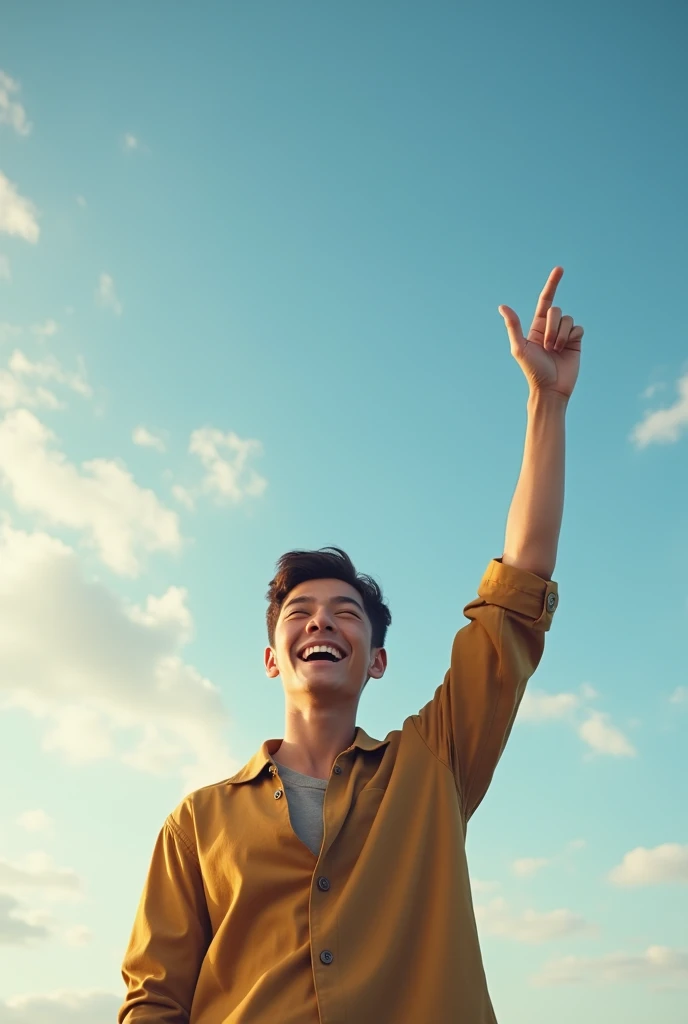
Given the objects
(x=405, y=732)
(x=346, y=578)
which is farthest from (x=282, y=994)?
(x=346, y=578)

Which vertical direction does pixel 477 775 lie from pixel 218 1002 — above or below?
above

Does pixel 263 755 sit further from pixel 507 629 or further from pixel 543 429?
pixel 543 429

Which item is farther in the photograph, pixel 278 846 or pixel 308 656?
pixel 308 656

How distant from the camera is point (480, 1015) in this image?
3531 mm

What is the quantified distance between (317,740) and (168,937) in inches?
42.8

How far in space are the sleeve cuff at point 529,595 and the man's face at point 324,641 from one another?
2.75ft

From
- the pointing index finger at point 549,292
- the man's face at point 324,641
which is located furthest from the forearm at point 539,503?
the man's face at point 324,641

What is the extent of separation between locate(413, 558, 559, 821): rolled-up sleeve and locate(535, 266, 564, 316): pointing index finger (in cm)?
129

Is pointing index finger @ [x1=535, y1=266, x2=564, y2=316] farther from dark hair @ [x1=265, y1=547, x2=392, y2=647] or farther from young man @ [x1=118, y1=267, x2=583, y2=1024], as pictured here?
dark hair @ [x1=265, y1=547, x2=392, y2=647]

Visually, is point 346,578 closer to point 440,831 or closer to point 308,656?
point 308,656

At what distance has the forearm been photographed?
421 centimetres

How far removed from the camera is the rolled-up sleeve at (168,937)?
3.87 meters

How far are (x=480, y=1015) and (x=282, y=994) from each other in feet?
2.49

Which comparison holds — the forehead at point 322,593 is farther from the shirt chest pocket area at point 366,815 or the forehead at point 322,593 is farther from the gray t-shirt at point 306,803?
the shirt chest pocket area at point 366,815
